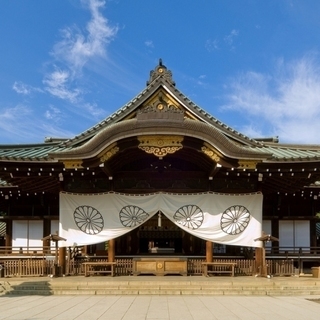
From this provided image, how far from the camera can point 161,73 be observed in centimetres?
1373

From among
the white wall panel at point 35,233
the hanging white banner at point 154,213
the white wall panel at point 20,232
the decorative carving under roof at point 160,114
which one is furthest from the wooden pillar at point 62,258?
the decorative carving under roof at point 160,114

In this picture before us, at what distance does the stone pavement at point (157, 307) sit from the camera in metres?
7.52

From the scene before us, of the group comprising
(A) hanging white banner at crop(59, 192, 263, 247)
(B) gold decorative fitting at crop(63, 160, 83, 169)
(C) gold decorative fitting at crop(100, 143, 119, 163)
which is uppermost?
(C) gold decorative fitting at crop(100, 143, 119, 163)

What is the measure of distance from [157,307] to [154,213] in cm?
437

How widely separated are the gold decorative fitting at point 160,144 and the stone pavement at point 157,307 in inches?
169

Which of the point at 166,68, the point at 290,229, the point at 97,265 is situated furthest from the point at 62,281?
the point at 290,229

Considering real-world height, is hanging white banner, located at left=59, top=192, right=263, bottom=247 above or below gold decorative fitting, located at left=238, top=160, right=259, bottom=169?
below

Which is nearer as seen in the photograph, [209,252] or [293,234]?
[209,252]

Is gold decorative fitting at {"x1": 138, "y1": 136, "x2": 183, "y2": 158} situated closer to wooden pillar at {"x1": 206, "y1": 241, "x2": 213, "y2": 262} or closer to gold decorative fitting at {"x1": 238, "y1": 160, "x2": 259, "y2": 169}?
gold decorative fitting at {"x1": 238, "y1": 160, "x2": 259, "y2": 169}

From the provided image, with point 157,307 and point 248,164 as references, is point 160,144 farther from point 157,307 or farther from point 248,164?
point 157,307

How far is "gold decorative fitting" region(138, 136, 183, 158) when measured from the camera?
1176 centimetres

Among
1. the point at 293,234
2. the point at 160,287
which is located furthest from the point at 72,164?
the point at 293,234

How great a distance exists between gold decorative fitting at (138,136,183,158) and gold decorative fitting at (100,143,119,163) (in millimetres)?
804

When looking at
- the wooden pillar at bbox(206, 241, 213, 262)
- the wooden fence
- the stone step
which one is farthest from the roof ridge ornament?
the stone step
